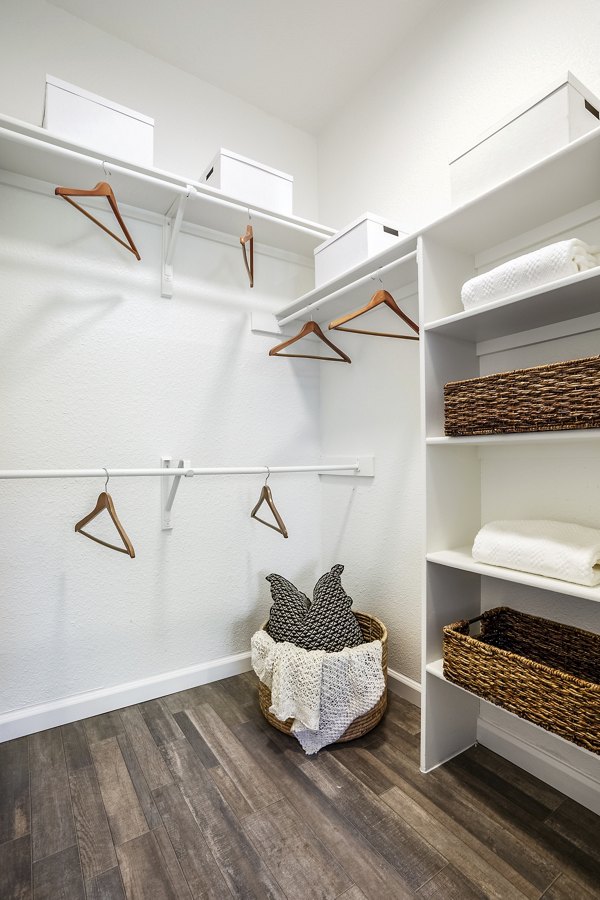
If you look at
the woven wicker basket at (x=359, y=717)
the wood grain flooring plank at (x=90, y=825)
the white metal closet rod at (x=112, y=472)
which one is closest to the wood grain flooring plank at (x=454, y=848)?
the woven wicker basket at (x=359, y=717)

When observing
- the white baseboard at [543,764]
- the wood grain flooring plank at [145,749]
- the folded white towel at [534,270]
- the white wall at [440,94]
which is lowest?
the wood grain flooring plank at [145,749]

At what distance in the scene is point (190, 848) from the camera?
3.70ft

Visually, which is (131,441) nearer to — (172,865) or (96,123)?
(96,123)

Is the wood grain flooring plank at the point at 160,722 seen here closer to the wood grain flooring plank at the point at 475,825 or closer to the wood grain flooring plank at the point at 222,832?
the wood grain flooring plank at the point at 222,832

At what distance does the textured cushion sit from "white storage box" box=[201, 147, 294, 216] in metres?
1.53

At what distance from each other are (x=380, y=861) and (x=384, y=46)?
2813mm

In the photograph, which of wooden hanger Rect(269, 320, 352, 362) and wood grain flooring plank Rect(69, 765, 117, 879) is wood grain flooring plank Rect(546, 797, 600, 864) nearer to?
wood grain flooring plank Rect(69, 765, 117, 879)

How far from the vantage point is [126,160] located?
5.02 ft

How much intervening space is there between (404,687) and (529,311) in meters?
1.46

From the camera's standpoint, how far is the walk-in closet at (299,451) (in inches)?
44.6

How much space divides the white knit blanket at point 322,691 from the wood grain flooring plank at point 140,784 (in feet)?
1.38

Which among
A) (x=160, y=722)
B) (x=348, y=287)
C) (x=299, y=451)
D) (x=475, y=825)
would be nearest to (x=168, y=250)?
(x=348, y=287)

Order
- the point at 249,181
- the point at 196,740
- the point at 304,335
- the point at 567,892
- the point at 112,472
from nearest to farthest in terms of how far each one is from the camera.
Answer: the point at 567,892 < the point at 112,472 < the point at 196,740 < the point at 249,181 < the point at 304,335

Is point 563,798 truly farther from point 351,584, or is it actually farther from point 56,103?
point 56,103
